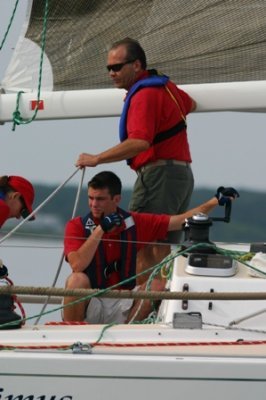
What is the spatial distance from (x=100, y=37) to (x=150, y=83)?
40cm

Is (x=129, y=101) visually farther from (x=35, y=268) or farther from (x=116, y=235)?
(x=35, y=268)

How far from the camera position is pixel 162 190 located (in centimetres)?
620

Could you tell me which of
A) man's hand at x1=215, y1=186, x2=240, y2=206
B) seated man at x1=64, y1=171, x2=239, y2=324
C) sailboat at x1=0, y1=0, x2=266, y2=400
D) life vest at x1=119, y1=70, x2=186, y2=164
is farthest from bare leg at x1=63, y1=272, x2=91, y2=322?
life vest at x1=119, y1=70, x2=186, y2=164

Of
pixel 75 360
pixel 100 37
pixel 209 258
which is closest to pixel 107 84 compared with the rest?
pixel 100 37

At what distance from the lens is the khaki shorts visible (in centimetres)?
564

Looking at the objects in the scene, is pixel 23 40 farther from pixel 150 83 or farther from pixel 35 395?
pixel 35 395

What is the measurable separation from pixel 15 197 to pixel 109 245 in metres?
0.41

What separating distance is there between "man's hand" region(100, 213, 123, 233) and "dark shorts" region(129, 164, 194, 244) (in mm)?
582

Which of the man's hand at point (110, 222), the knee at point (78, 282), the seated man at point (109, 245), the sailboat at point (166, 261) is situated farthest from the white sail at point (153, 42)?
the knee at point (78, 282)

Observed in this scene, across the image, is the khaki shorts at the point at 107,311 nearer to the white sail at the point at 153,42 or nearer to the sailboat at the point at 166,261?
the sailboat at the point at 166,261

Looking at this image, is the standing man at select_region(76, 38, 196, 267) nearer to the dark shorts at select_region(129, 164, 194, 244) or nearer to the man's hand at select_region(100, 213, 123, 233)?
the dark shorts at select_region(129, 164, 194, 244)

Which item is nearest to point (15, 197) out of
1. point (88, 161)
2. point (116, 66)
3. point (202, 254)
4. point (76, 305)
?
point (88, 161)

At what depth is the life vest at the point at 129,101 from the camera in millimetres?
6078

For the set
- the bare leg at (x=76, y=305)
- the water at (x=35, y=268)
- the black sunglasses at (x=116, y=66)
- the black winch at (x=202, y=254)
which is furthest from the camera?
the water at (x=35, y=268)
